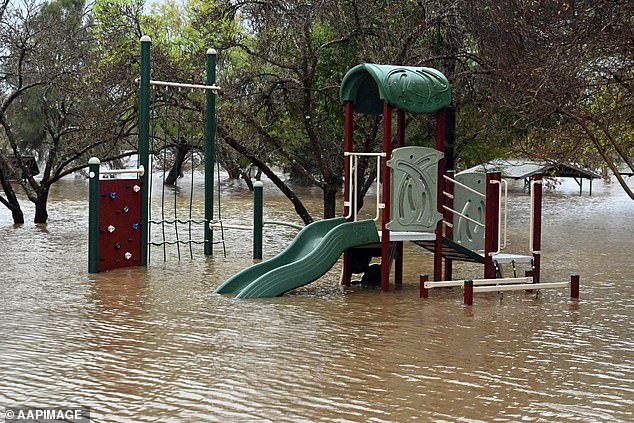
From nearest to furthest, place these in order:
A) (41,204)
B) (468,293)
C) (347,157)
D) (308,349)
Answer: (308,349)
(468,293)
(347,157)
(41,204)

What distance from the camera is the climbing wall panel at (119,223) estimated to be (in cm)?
1366

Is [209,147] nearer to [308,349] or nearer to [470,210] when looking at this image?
[470,210]

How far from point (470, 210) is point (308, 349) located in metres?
5.02

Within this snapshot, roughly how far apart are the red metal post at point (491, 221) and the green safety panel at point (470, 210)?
55 cm

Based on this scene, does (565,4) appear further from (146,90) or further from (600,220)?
(600,220)

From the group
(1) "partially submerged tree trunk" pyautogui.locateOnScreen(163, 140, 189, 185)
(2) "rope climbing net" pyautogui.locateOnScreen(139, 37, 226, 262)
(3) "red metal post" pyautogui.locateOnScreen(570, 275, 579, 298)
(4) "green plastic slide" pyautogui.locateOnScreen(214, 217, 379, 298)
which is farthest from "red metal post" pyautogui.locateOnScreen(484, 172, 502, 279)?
(1) "partially submerged tree trunk" pyautogui.locateOnScreen(163, 140, 189, 185)

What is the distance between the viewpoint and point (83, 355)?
7.94 meters

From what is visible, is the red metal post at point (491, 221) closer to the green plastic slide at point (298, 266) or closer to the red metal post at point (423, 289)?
the red metal post at point (423, 289)

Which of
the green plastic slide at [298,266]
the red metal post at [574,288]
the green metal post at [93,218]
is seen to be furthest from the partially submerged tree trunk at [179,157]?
the red metal post at [574,288]

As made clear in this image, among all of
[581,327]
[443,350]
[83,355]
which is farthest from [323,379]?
[581,327]

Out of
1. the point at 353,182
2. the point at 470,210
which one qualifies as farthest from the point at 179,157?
the point at 470,210

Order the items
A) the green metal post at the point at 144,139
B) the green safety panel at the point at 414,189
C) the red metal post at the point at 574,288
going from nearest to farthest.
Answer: the red metal post at the point at 574,288 < the green safety panel at the point at 414,189 < the green metal post at the point at 144,139

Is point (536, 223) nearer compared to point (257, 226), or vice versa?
point (536, 223)

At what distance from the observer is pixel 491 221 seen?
12.1 meters
